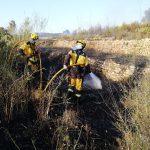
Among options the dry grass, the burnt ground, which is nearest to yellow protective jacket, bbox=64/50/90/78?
the burnt ground

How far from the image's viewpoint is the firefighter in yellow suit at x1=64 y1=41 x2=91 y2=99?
11.0m

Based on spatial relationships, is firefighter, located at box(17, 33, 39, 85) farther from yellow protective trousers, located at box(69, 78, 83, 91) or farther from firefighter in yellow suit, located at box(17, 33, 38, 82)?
yellow protective trousers, located at box(69, 78, 83, 91)

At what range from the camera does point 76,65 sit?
435 inches

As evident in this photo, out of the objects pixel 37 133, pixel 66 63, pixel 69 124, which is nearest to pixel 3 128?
pixel 37 133

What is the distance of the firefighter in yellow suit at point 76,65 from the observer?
1098 centimetres

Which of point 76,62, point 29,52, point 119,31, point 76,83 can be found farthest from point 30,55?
point 119,31

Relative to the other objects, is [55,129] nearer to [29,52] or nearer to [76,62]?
[76,62]

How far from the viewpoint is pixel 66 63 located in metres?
11.0

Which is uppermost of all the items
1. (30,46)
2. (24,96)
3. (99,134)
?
(30,46)

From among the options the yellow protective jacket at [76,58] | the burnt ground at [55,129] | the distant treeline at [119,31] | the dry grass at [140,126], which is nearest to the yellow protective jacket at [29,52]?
the burnt ground at [55,129]

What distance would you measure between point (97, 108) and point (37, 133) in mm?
3245

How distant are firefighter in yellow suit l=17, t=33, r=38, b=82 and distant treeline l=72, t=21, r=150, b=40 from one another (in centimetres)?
1108

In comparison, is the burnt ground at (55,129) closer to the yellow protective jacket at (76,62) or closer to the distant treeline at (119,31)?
the yellow protective jacket at (76,62)

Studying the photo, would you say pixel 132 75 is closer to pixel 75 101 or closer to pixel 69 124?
pixel 75 101
